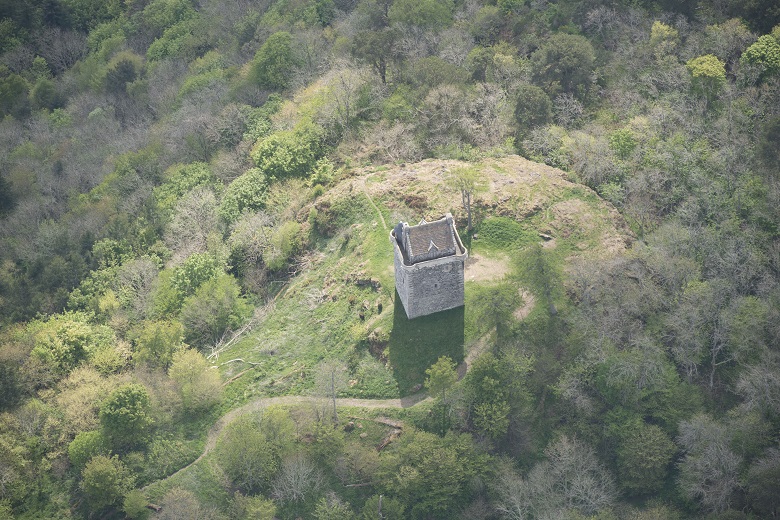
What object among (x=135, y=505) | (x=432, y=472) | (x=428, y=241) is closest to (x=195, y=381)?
(x=135, y=505)

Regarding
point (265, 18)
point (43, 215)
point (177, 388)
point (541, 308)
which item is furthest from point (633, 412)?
point (265, 18)

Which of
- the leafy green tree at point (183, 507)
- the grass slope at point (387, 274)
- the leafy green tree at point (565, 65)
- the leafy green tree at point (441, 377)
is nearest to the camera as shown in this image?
the leafy green tree at point (183, 507)

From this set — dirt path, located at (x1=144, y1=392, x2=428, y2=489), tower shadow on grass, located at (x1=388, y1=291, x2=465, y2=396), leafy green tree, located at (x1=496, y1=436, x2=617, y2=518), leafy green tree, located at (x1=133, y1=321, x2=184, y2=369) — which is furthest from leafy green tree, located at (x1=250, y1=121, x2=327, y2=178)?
leafy green tree, located at (x1=496, y1=436, x2=617, y2=518)

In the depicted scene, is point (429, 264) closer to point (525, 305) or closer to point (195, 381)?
point (525, 305)

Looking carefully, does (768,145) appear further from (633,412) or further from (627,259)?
(633,412)

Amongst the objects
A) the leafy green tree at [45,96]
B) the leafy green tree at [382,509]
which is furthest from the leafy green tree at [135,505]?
the leafy green tree at [45,96]

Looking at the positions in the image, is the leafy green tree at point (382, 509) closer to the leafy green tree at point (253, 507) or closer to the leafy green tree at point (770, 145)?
the leafy green tree at point (253, 507)
